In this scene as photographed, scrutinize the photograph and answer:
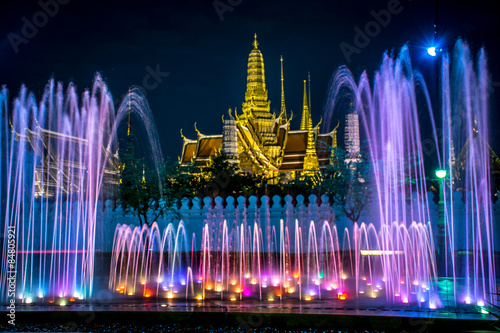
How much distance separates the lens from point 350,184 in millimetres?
20828

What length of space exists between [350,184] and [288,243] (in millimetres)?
3308

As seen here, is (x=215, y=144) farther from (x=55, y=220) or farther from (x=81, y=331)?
(x=81, y=331)

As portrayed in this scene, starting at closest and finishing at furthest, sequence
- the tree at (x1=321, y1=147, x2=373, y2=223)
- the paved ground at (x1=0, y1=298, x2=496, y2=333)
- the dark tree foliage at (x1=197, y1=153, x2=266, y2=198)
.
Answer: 1. the paved ground at (x1=0, y1=298, x2=496, y2=333)
2. the tree at (x1=321, y1=147, x2=373, y2=223)
3. the dark tree foliage at (x1=197, y1=153, x2=266, y2=198)

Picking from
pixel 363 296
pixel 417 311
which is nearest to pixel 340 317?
pixel 417 311

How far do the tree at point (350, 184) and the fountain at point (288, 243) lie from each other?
49 cm

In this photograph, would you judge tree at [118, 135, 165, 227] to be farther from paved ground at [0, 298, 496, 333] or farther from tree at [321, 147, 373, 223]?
paved ground at [0, 298, 496, 333]

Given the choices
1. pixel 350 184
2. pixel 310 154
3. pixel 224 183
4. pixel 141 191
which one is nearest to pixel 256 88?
pixel 310 154

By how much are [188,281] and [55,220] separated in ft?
32.7

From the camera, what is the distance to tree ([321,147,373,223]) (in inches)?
782

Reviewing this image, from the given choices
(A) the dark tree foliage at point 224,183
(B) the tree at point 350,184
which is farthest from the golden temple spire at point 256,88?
(B) the tree at point 350,184

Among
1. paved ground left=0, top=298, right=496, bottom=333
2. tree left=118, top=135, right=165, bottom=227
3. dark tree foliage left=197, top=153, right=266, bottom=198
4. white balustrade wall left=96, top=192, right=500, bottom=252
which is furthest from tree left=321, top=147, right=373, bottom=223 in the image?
paved ground left=0, top=298, right=496, bottom=333

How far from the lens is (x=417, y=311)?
8336 mm

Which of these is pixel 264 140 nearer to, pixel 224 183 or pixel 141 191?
pixel 224 183

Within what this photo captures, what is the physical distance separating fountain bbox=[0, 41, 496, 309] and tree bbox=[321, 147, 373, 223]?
49cm
